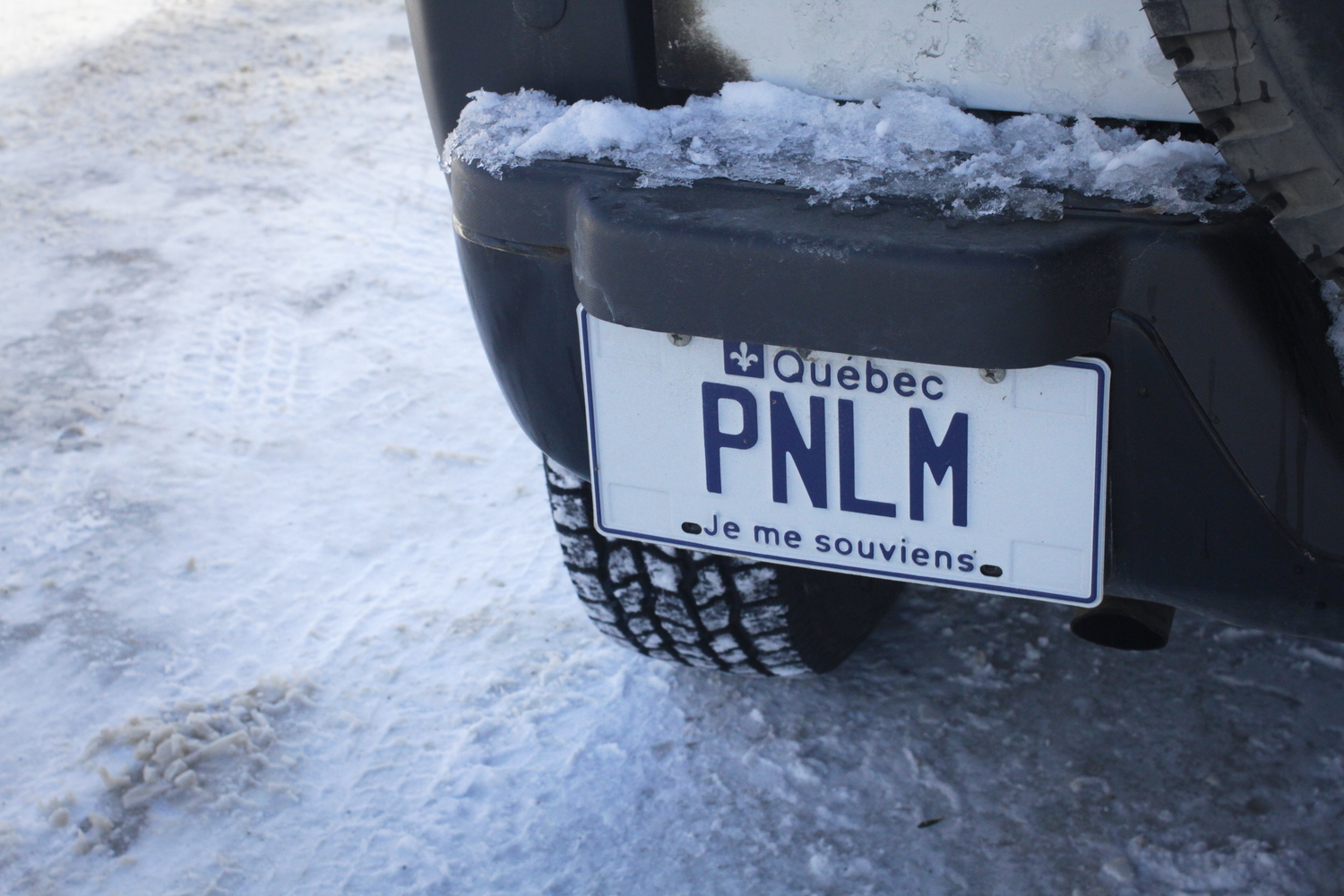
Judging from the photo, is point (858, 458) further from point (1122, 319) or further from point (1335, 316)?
point (1335, 316)

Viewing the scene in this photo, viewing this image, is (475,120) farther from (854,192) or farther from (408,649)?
(408,649)

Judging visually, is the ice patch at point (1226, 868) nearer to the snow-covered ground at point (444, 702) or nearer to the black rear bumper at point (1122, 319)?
the snow-covered ground at point (444, 702)

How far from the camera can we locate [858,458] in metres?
1.21

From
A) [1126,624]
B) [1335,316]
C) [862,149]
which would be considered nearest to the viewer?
[1335,316]

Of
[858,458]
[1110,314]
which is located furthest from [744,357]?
[1110,314]

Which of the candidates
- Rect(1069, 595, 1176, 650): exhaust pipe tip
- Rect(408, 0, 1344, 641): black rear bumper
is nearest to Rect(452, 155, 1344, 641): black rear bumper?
Rect(408, 0, 1344, 641): black rear bumper

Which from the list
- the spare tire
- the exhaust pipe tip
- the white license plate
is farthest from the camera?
the exhaust pipe tip

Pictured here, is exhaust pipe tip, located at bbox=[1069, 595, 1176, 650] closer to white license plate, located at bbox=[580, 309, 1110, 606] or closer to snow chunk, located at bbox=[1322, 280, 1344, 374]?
white license plate, located at bbox=[580, 309, 1110, 606]

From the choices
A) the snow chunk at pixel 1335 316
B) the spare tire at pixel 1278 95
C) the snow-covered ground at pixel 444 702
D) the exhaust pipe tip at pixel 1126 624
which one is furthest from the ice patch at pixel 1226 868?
the spare tire at pixel 1278 95

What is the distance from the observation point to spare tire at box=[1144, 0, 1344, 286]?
2.96 feet

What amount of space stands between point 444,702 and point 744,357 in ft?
3.03

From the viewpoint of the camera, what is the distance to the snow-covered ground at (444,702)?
159 centimetres

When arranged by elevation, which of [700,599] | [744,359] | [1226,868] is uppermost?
[744,359]

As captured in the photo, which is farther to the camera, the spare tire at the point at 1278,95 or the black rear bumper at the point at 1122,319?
the black rear bumper at the point at 1122,319
